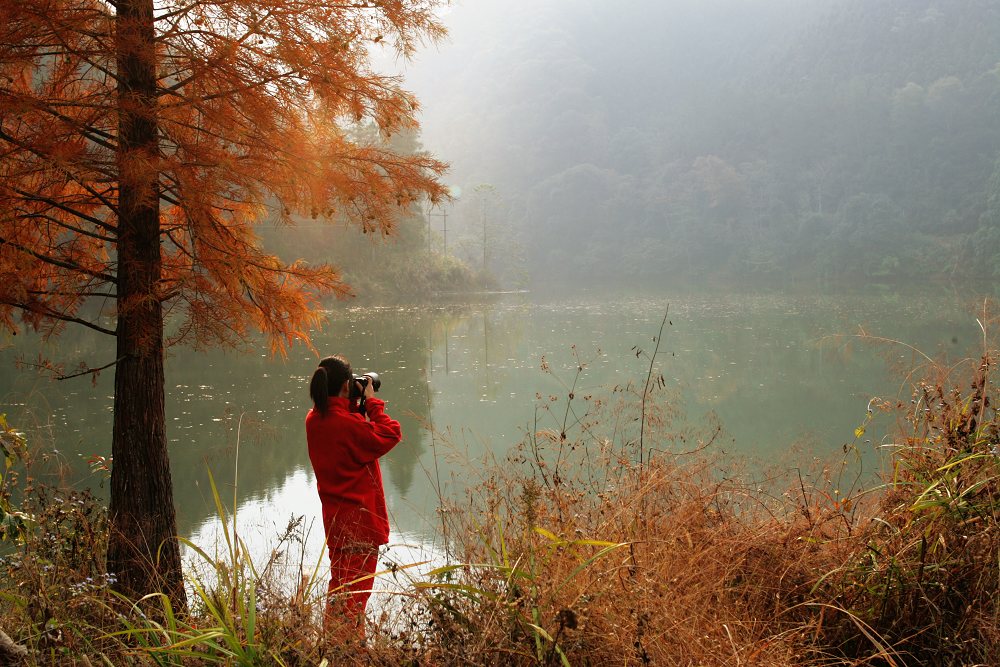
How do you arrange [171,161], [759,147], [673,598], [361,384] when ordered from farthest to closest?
[759,147], [361,384], [171,161], [673,598]

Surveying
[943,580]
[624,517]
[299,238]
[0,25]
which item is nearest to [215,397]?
[0,25]

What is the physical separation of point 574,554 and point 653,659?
370mm

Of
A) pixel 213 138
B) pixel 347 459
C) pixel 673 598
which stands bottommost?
pixel 673 598

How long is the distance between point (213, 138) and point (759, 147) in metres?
79.9

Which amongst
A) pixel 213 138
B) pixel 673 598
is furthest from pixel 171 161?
pixel 673 598

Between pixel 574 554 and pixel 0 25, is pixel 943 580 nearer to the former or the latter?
pixel 574 554

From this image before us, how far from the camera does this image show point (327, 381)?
3.17m

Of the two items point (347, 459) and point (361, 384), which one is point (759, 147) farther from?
point (347, 459)

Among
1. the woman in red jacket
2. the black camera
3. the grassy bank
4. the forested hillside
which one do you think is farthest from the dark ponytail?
the forested hillside

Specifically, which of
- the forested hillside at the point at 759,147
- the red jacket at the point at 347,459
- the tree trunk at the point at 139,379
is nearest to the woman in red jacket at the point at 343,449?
the red jacket at the point at 347,459

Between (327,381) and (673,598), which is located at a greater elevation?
(327,381)

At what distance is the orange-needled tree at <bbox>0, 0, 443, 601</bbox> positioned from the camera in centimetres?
319

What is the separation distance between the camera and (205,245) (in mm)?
3508

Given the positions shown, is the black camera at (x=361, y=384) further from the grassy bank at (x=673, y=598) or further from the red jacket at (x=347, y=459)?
the grassy bank at (x=673, y=598)
